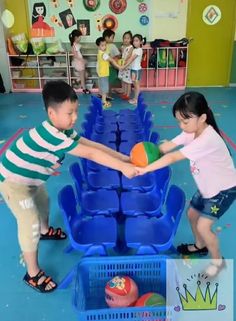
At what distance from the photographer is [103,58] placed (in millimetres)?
7121

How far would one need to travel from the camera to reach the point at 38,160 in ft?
6.91

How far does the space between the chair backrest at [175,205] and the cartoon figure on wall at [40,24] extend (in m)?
6.80

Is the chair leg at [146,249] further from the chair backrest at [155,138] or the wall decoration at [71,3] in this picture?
the wall decoration at [71,3]

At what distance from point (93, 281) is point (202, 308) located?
0.69 meters

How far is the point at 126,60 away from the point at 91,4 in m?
1.78

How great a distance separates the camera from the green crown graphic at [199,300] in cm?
202

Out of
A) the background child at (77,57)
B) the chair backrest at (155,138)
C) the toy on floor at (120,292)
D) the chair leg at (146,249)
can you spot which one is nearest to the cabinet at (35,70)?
the background child at (77,57)

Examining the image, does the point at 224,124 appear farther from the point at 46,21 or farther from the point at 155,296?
the point at 46,21

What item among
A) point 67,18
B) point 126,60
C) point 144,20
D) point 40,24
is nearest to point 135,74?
point 126,60

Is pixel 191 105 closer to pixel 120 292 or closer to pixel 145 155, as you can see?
pixel 145 155

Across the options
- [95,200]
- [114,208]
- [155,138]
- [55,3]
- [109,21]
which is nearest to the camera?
[114,208]

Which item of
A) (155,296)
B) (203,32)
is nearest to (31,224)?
(155,296)

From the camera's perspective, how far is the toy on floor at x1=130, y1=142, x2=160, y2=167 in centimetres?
228

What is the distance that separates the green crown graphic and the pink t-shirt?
629mm
